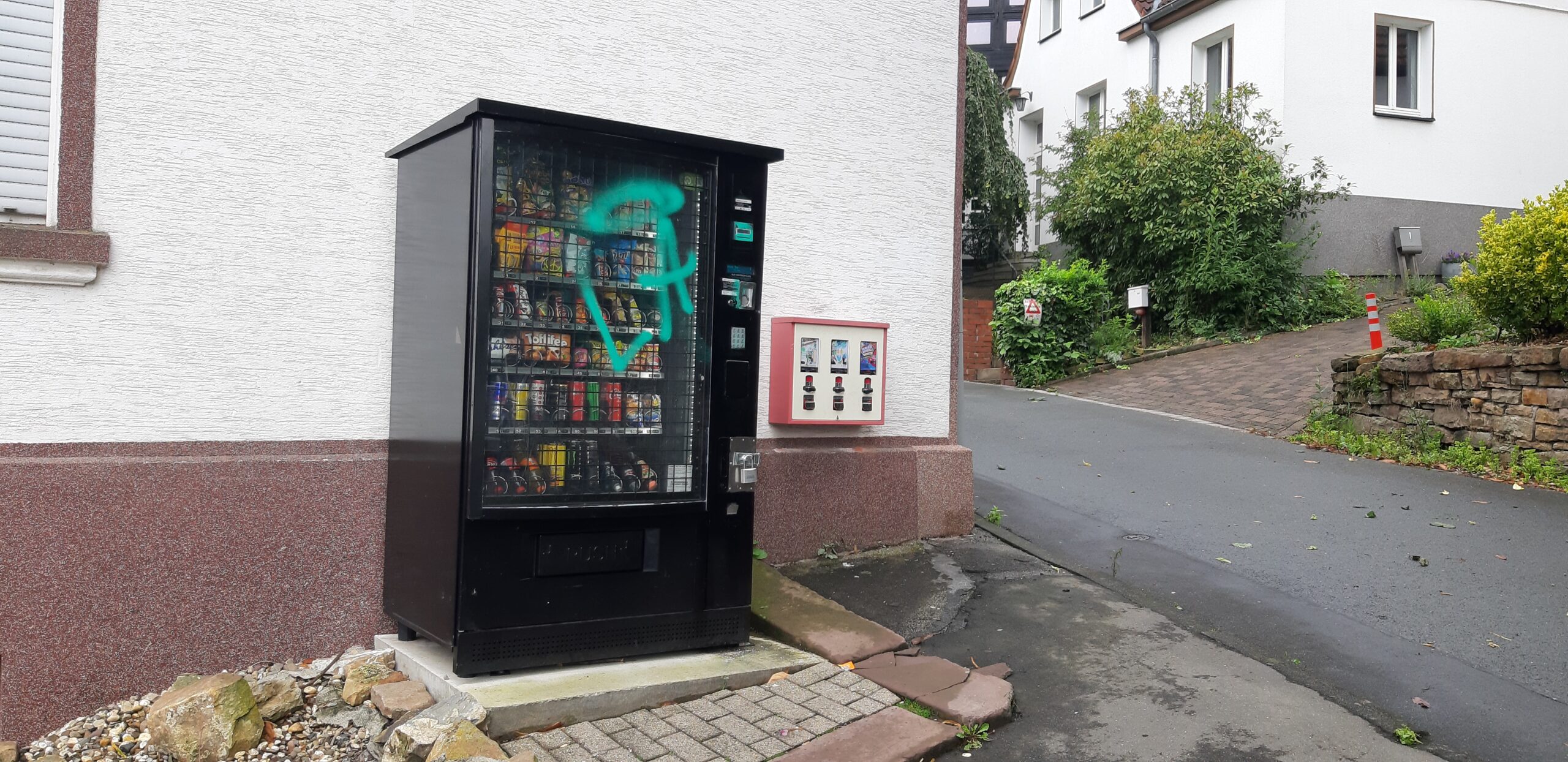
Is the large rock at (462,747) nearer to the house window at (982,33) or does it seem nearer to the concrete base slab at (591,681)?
the concrete base slab at (591,681)

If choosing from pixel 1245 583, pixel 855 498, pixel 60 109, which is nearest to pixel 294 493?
pixel 60 109

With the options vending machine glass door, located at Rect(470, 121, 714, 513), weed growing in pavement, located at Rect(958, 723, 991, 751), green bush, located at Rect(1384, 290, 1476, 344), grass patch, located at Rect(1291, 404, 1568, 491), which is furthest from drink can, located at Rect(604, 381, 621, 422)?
green bush, located at Rect(1384, 290, 1476, 344)

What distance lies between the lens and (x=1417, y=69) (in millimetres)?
18172

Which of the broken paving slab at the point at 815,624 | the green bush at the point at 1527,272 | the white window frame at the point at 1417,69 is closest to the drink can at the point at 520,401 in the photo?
the broken paving slab at the point at 815,624

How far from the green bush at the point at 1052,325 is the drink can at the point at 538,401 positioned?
45.8ft

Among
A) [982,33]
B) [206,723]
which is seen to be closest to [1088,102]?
[206,723]

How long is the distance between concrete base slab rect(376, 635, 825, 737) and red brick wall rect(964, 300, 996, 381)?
15.7 m

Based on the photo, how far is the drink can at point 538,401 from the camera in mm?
4238

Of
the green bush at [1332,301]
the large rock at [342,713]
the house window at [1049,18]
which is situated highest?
the house window at [1049,18]

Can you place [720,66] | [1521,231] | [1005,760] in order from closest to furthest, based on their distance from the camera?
1. [1005,760]
2. [720,66]
3. [1521,231]

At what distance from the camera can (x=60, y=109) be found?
169 inches

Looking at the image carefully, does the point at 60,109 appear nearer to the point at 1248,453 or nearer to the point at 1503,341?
the point at 1248,453

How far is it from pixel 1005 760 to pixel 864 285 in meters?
3.23

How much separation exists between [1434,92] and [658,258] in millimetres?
18008
